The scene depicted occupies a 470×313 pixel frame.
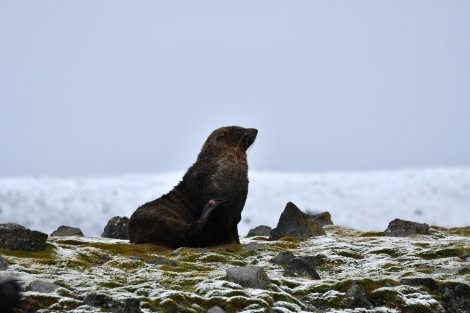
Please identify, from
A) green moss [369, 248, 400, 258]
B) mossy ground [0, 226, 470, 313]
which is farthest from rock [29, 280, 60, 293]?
green moss [369, 248, 400, 258]

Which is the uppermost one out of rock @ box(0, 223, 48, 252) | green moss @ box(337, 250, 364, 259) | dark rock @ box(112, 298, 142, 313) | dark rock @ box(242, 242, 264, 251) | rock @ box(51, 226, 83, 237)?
rock @ box(51, 226, 83, 237)

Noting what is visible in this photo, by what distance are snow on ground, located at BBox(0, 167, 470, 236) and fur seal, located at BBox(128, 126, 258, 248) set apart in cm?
4978

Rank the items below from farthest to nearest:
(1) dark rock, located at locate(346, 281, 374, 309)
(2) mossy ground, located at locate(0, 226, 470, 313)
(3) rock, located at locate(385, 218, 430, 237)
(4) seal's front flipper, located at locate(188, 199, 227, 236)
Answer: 1. (3) rock, located at locate(385, 218, 430, 237)
2. (4) seal's front flipper, located at locate(188, 199, 227, 236)
3. (1) dark rock, located at locate(346, 281, 374, 309)
4. (2) mossy ground, located at locate(0, 226, 470, 313)

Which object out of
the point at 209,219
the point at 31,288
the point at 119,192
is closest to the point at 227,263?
the point at 209,219

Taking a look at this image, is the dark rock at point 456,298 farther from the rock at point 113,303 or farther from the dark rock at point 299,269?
the rock at point 113,303

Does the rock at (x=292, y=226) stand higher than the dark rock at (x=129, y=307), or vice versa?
the rock at (x=292, y=226)

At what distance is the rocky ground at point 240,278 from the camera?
14.2 m

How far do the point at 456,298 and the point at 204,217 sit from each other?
353 inches

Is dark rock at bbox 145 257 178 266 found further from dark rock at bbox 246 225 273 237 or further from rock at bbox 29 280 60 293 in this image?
dark rock at bbox 246 225 273 237

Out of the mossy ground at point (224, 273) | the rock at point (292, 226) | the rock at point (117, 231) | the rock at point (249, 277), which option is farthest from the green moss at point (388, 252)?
the rock at point (117, 231)

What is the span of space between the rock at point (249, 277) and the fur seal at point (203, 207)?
6.55 metres

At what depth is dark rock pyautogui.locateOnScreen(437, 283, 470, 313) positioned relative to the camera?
1504 centimetres

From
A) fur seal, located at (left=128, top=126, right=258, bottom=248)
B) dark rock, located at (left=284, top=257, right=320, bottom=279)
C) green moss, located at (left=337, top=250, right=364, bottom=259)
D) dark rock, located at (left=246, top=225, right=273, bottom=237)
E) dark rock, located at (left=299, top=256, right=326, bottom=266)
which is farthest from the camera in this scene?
dark rock, located at (left=246, top=225, right=273, bottom=237)

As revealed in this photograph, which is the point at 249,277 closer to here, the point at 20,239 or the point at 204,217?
Answer: the point at 20,239
